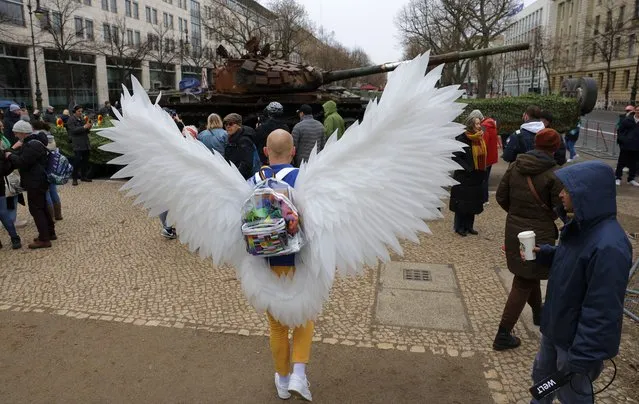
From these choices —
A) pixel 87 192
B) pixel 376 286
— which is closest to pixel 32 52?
pixel 87 192

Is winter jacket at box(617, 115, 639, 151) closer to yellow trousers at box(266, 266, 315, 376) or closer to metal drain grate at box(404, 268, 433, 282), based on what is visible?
metal drain grate at box(404, 268, 433, 282)

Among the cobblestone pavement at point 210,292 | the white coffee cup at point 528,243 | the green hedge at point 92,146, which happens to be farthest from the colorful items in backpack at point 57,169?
the white coffee cup at point 528,243

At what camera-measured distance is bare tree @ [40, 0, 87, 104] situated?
30219 millimetres

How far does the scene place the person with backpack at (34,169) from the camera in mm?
5859

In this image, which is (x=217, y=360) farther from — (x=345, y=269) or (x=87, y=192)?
(x=87, y=192)

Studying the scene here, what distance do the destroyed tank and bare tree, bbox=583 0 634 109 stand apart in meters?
33.9

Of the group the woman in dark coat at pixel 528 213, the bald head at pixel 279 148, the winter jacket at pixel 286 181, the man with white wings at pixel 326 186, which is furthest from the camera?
the woman in dark coat at pixel 528 213

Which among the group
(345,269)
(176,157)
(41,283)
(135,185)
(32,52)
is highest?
(32,52)

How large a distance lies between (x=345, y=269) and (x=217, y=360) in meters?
1.52

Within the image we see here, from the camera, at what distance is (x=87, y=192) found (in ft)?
31.6

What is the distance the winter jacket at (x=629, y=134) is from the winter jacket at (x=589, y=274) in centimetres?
827

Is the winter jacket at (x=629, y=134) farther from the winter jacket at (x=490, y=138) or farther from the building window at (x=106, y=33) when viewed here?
the building window at (x=106, y=33)

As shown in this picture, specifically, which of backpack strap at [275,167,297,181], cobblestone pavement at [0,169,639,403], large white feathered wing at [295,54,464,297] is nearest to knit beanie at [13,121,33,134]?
cobblestone pavement at [0,169,639,403]

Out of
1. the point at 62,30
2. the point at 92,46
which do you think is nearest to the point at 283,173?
the point at 62,30
